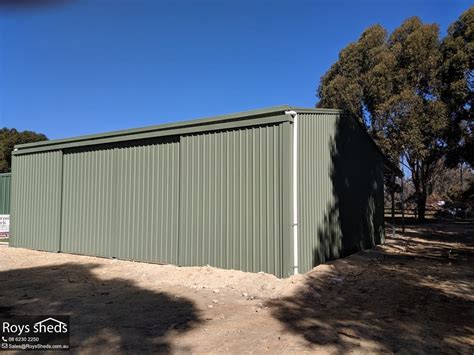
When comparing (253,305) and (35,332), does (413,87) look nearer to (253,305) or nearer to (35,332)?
(253,305)

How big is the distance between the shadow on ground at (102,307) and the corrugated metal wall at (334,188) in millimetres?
A: 3402

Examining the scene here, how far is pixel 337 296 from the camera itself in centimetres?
781

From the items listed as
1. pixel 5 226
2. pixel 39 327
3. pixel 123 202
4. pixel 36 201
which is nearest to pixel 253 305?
pixel 39 327

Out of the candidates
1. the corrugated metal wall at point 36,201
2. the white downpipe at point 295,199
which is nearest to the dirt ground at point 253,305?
the white downpipe at point 295,199

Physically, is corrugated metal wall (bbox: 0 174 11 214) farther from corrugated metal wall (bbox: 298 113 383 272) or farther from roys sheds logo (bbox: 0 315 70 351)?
corrugated metal wall (bbox: 298 113 383 272)

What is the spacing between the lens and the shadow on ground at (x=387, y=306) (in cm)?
539

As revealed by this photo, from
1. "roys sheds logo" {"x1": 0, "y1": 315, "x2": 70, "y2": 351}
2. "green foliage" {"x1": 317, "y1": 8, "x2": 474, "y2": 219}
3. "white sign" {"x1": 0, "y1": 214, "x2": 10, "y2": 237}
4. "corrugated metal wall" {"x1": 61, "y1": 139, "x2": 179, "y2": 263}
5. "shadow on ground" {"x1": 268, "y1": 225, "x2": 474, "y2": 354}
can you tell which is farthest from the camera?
"green foliage" {"x1": 317, "y1": 8, "x2": 474, "y2": 219}

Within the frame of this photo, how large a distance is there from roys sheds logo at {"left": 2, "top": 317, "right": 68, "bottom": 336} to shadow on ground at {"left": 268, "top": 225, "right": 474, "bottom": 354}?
307cm

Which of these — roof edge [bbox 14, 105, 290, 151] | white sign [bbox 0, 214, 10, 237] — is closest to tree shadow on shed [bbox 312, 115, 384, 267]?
roof edge [bbox 14, 105, 290, 151]

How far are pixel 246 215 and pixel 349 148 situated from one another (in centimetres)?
445

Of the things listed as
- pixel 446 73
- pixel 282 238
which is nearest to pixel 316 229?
pixel 282 238

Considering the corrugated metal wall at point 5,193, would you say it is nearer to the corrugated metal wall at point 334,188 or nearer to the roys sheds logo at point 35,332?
the roys sheds logo at point 35,332

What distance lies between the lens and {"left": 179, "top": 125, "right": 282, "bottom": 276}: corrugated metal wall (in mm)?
9125

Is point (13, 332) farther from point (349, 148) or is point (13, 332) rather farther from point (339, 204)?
point (349, 148)
